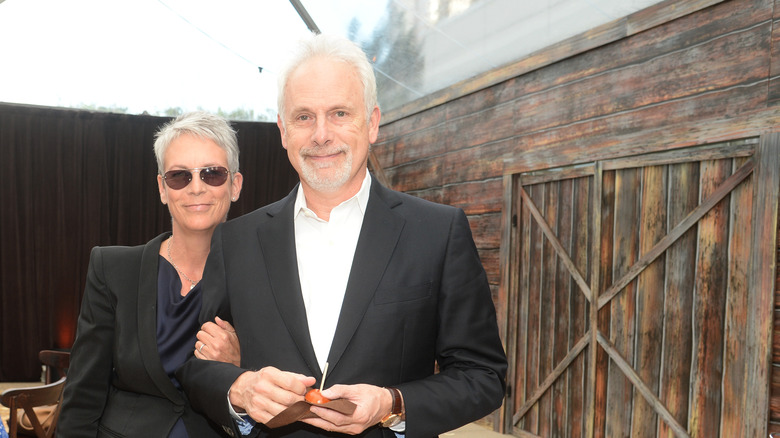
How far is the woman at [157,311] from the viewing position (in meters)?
1.65

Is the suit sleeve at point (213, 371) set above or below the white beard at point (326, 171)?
below

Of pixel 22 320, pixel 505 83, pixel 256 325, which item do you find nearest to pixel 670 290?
pixel 505 83

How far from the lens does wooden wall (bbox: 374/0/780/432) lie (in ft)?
11.3

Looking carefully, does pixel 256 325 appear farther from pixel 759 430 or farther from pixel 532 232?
pixel 532 232

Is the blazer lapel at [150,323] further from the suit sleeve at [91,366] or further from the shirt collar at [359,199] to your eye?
the shirt collar at [359,199]

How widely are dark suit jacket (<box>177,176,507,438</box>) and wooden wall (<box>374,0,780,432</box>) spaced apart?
8.68 ft

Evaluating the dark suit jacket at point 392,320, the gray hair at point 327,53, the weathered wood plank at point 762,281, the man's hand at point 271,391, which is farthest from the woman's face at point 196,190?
the weathered wood plank at point 762,281

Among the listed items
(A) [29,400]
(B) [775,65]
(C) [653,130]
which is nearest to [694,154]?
(C) [653,130]

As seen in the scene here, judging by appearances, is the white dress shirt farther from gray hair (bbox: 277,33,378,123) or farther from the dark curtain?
the dark curtain

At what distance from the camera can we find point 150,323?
66.7 inches

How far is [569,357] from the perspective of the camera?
15.9 ft

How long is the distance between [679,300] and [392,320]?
10.3 feet

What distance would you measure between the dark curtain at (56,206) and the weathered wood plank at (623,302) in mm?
6234

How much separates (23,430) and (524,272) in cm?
384
